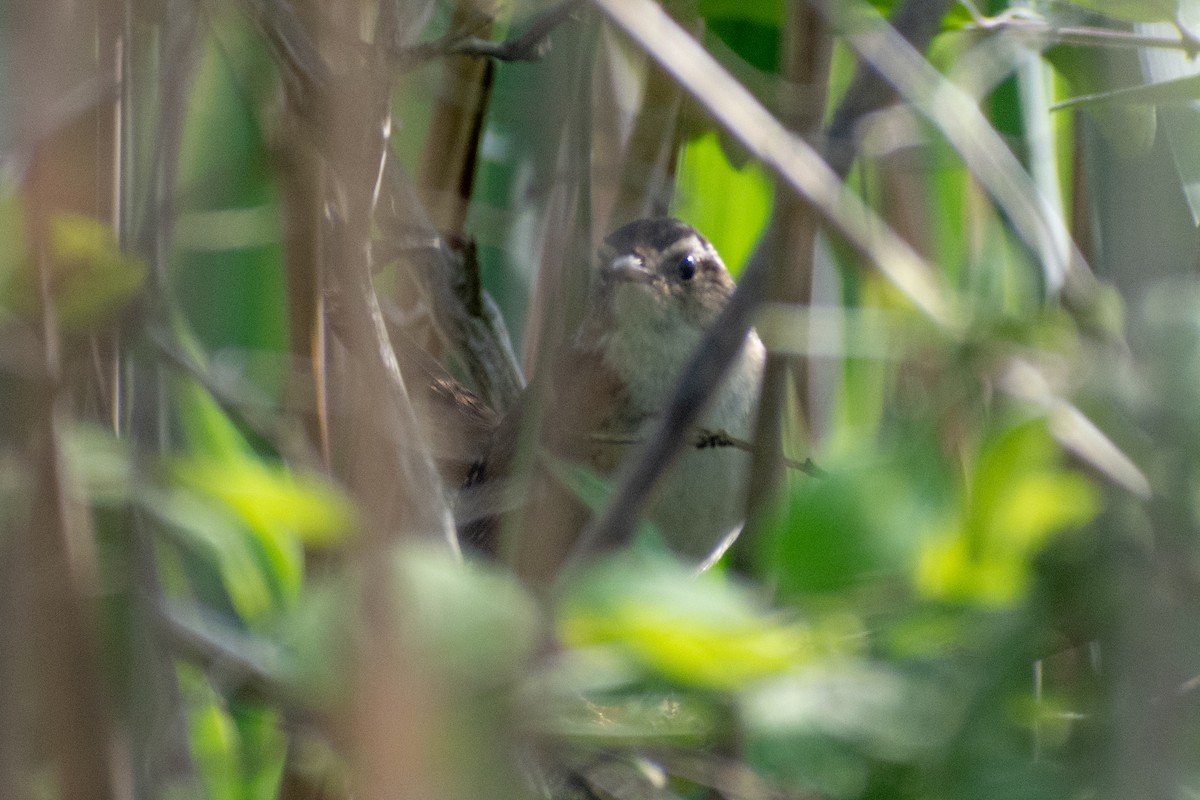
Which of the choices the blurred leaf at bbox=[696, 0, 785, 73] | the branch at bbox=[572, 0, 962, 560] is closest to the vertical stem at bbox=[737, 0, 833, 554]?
the branch at bbox=[572, 0, 962, 560]

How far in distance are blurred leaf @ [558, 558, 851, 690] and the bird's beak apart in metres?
1.65

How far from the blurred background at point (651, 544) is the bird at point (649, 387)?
20.2 inches

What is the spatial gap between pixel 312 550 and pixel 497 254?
3.68 feet

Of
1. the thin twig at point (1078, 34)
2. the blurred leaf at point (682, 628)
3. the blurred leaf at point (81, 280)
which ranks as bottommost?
the blurred leaf at point (682, 628)

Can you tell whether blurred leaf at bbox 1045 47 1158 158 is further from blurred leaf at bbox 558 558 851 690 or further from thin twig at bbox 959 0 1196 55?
blurred leaf at bbox 558 558 851 690

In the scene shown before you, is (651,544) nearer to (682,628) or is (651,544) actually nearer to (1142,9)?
(682,628)

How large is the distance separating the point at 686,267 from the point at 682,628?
182 centimetres

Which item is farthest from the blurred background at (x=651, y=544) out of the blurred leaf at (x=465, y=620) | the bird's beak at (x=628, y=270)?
the bird's beak at (x=628, y=270)

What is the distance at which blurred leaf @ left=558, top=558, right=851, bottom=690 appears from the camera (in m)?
0.51

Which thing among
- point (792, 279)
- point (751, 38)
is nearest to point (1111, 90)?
point (792, 279)

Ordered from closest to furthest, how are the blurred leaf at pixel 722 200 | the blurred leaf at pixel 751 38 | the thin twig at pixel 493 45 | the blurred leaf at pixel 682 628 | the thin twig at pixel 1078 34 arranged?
1. the blurred leaf at pixel 682 628
2. the thin twig at pixel 1078 34
3. the thin twig at pixel 493 45
4. the blurred leaf at pixel 751 38
5. the blurred leaf at pixel 722 200

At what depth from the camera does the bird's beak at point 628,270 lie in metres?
2.21

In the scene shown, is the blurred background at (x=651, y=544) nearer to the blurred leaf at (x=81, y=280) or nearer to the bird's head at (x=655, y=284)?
the blurred leaf at (x=81, y=280)

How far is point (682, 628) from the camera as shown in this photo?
511 mm
